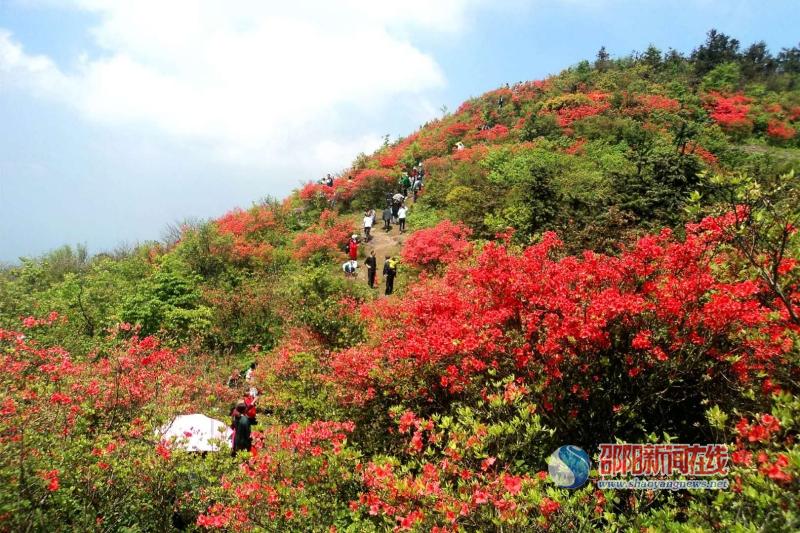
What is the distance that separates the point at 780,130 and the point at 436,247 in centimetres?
2569

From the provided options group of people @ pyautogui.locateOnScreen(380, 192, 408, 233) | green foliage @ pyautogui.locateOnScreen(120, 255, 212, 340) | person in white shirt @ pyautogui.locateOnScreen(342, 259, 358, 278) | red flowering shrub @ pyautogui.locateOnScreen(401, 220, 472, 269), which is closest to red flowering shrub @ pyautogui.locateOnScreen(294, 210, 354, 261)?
group of people @ pyautogui.locateOnScreen(380, 192, 408, 233)

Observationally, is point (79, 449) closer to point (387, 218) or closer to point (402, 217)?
point (402, 217)

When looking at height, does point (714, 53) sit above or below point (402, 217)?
above

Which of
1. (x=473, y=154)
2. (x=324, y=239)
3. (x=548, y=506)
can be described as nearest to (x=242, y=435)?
(x=548, y=506)

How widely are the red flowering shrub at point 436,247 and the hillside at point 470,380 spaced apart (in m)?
0.09

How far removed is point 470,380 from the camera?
678 cm

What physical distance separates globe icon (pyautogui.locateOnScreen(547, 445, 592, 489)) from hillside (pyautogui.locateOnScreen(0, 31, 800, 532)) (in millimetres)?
216

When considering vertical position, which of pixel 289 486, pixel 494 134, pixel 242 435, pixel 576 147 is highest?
pixel 494 134

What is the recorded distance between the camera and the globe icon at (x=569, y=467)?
4.91 m

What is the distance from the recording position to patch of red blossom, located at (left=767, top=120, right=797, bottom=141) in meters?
28.0

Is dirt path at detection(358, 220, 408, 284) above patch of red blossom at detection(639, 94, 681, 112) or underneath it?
underneath

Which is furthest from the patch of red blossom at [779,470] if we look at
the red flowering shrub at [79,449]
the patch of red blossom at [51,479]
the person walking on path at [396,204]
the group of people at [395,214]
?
the person walking on path at [396,204]

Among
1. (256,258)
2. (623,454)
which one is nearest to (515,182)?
(256,258)

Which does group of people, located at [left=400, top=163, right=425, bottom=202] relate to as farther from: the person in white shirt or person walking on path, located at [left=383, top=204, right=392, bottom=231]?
the person in white shirt
